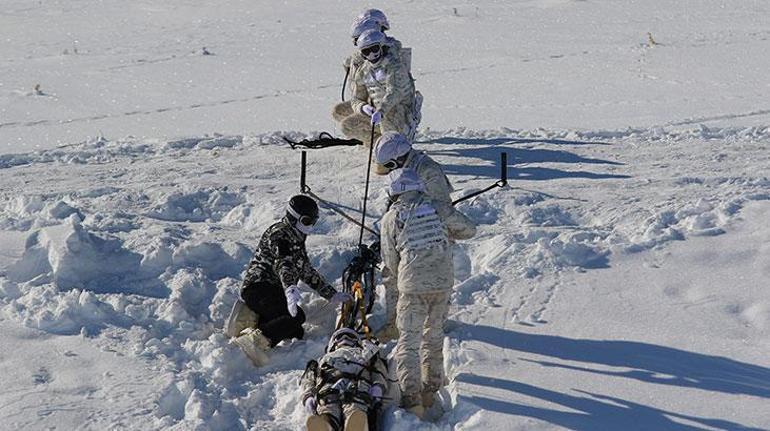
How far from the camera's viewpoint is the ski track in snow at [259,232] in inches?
339

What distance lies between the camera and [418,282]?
301 inches

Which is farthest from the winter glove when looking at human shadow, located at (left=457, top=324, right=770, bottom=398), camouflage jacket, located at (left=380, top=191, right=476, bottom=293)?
human shadow, located at (left=457, top=324, right=770, bottom=398)

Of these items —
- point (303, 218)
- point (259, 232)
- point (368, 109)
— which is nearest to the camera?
point (303, 218)

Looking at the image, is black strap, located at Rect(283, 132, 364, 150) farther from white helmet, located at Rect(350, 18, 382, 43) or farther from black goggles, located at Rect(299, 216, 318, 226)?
black goggles, located at Rect(299, 216, 318, 226)

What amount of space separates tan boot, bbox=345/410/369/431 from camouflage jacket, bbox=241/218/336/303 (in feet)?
6.10

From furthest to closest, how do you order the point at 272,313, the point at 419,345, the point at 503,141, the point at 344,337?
1. the point at 503,141
2. the point at 272,313
3. the point at 344,337
4. the point at 419,345

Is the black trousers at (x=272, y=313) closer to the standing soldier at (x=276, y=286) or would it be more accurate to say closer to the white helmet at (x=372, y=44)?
the standing soldier at (x=276, y=286)

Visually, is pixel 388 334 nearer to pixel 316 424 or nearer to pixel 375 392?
pixel 375 392

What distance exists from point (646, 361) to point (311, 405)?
8.38 ft

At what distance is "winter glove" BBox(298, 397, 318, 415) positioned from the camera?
744cm

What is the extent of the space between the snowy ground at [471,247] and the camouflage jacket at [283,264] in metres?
0.55

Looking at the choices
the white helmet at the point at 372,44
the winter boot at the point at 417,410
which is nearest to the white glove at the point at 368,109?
the white helmet at the point at 372,44

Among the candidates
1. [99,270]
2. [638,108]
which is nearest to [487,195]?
[99,270]

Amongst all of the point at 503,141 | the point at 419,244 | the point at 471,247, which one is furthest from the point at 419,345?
the point at 503,141
